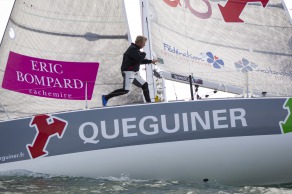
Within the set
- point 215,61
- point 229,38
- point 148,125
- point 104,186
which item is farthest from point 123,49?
point 104,186

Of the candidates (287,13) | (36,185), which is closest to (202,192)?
(36,185)

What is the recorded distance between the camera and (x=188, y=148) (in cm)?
853

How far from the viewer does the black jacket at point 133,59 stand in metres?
9.27

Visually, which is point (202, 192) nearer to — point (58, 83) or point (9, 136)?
point (9, 136)

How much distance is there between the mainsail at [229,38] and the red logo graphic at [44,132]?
2.32m

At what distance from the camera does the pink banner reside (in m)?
10.5

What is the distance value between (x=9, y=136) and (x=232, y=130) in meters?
2.65

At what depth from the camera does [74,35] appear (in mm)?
10758

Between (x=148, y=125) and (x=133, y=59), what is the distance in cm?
115

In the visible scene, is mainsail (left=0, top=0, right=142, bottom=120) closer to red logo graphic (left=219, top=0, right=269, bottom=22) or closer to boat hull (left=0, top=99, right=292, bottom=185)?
red logo graphic (left=219, top=0, right=269, bottom=22)

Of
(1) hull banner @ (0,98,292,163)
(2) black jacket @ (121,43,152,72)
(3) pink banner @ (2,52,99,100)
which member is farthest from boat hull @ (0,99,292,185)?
(3) pink banner @ (2,52,99,100)

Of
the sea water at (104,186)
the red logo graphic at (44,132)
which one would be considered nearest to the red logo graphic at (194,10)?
the red logo graphic at (44,132)

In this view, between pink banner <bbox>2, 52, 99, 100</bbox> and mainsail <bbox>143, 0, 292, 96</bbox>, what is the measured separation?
3.84 ft

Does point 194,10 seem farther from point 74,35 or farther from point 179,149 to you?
point 179,149
